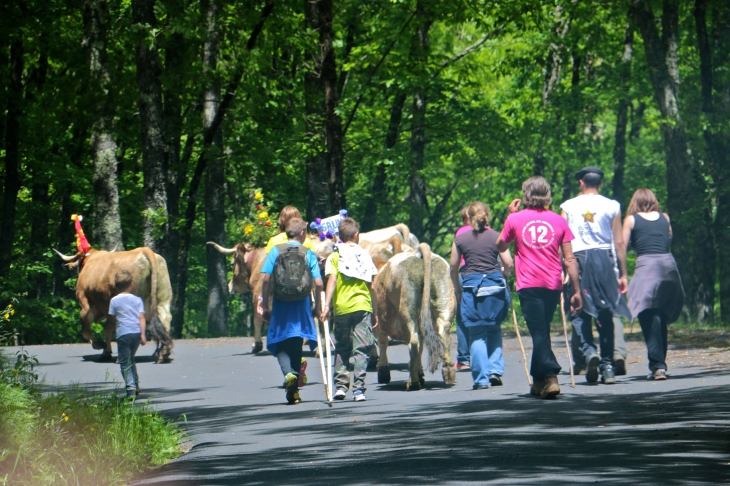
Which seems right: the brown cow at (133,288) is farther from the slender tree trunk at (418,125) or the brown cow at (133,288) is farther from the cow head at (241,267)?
the slender tree trunk at (418,125)

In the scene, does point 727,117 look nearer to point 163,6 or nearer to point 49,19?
point 163,6

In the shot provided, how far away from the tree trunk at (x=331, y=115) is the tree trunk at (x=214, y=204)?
653cm

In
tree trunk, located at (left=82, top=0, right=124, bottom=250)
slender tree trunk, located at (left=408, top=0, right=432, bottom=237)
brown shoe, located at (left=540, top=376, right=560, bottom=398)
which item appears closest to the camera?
brown shoe, located at (left=540, top=376, right=560, bottom=398)

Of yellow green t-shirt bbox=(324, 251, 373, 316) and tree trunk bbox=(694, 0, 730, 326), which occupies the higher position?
tree trunk bbox=(694, 0, 730, 326)

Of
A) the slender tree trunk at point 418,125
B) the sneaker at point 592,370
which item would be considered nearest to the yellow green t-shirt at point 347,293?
the sneaker at point 592,370

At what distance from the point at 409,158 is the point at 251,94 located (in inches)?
291

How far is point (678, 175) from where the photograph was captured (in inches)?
1104

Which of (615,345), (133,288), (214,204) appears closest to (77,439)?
(615,345)

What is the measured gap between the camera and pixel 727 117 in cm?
2988

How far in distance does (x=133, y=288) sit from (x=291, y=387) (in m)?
6.82

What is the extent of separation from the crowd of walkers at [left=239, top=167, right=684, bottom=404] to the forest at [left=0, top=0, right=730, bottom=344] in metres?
7.97

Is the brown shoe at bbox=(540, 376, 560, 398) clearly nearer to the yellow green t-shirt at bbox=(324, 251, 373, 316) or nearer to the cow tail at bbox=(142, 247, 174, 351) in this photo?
the yellow green t-shirt at bbox=(324, 251, 373, 316)

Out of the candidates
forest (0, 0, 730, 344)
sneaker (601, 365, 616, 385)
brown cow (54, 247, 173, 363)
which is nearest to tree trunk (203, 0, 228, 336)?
forest (0, 0, 730, 344)

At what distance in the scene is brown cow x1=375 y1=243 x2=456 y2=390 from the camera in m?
14.0
